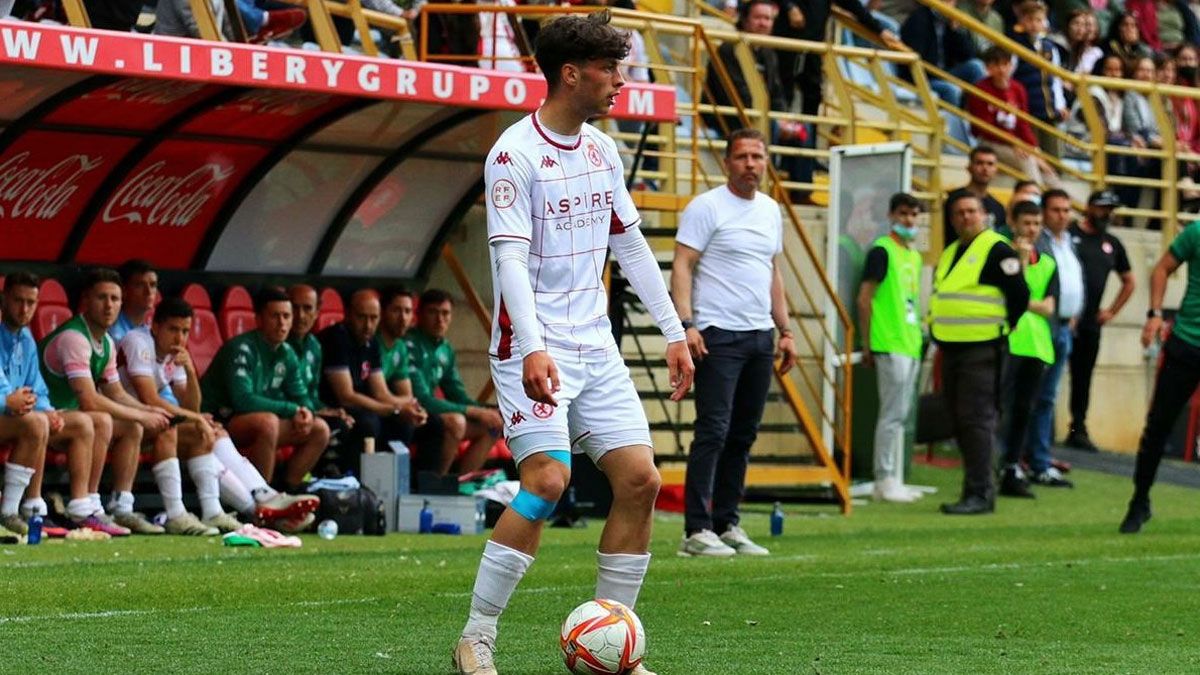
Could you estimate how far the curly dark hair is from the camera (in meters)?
6.63

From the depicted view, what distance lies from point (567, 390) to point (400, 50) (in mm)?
10037

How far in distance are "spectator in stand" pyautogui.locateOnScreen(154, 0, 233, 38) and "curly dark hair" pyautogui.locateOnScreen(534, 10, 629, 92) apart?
7591 mm

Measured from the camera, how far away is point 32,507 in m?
11.5

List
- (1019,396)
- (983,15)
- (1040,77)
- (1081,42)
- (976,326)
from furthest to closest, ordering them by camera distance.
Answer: (1081,42) → (983,15) → (1040,77) → (1019,396) → (976,326)

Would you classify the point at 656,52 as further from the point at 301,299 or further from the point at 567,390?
the point at 567,390

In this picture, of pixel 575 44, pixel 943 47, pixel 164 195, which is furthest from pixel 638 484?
pixel 943 47

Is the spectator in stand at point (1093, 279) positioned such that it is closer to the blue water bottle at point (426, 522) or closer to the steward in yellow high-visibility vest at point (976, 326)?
the steward in yellow high-visibility vest at point (976, 326)

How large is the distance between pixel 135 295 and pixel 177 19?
221cm

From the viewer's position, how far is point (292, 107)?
1344 cm

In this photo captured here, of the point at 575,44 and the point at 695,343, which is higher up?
the point at 575,44

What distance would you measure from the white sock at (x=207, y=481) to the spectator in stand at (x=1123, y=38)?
14.2 meters

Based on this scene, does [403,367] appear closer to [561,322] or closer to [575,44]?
[561,322]

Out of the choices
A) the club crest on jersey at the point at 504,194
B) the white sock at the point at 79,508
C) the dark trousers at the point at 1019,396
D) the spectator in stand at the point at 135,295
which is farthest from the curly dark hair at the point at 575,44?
the dark trousers at the point at 1019,396

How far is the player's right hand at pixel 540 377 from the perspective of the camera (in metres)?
6.27
